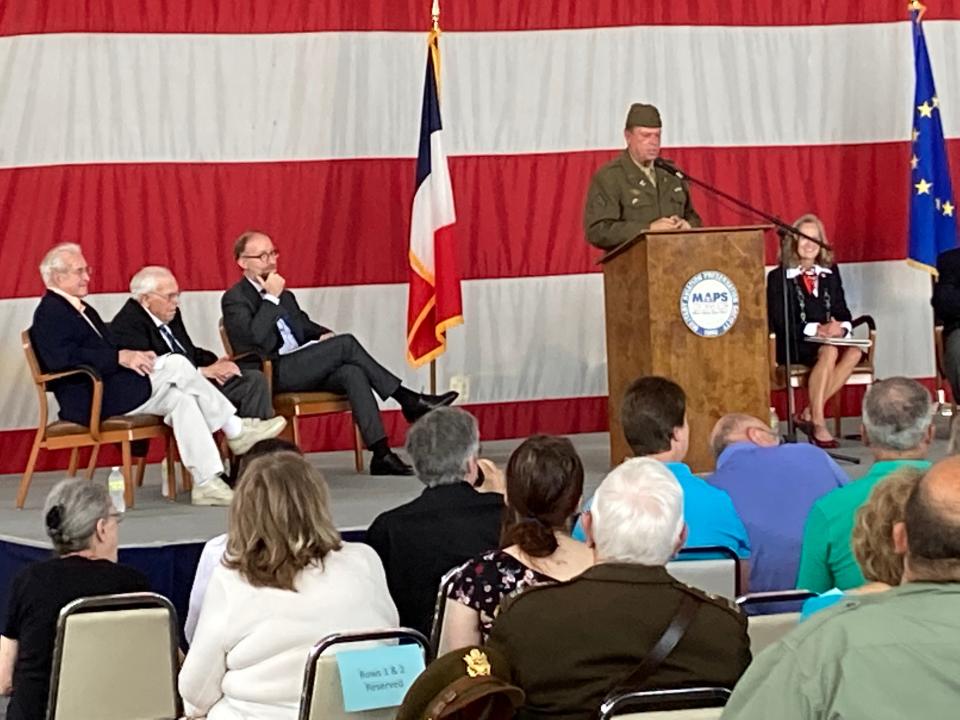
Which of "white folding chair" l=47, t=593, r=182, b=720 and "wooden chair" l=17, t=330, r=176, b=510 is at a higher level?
"wooden chair" l=17, t=330, r=176, b=510

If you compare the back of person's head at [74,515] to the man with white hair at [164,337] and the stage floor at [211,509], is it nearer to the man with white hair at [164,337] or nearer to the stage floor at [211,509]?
the stage floor at [211,509]

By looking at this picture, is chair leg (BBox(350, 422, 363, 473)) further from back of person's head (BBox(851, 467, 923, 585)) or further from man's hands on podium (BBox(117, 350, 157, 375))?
back of person's head (BBox(851, 467, 923, 585))

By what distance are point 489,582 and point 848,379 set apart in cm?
479

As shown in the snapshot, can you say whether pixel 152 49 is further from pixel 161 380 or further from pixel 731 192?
pixel 731 192

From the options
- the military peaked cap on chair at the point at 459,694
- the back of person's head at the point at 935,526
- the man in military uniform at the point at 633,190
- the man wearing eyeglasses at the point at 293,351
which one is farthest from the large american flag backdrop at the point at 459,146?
the back of person's head at the point at 935,526

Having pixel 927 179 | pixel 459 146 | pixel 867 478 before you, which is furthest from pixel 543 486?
pixel 927 179

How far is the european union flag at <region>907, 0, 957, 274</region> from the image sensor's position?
759cm

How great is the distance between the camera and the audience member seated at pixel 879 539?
226 cm

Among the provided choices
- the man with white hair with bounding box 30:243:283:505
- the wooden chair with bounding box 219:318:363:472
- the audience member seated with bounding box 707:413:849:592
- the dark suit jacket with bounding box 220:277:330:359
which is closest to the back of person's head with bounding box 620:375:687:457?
the audience member seated with bounding box 707:413:849:592

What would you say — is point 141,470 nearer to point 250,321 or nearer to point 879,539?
point 250,321

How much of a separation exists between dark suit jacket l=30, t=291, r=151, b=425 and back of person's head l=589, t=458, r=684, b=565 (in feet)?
11.6

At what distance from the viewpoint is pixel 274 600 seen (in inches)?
107

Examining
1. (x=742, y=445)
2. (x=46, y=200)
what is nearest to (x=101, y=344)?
(x=46, y=200)

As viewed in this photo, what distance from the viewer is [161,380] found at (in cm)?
575
